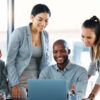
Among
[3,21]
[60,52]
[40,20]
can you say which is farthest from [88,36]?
[3,21]

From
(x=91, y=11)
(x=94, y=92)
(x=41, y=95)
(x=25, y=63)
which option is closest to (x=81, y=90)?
(x=94, y=92)

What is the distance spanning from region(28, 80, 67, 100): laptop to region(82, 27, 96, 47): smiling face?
700mm

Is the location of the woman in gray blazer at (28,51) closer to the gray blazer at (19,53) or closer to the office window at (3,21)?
the gray blazer at (19,53)

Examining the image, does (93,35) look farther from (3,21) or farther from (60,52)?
(3,21)

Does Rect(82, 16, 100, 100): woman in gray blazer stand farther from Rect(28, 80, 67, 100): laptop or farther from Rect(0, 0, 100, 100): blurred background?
Rect(0, 0, 100, 100): blurred background

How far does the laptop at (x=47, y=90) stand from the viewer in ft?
4.93

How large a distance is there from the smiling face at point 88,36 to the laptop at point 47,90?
27.6 inches

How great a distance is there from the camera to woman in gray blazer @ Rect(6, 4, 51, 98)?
2141 millimetres

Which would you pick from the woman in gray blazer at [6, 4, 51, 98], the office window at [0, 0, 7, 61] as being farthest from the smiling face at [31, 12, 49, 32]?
the office window at [0, 0, 7, 61]

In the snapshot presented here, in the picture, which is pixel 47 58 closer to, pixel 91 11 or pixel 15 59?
pixel 15 59

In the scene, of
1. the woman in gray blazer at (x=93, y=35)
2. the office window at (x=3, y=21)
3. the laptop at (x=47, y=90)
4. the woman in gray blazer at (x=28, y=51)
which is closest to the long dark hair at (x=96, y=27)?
the woman in gray blazer at (x=93, y=35)

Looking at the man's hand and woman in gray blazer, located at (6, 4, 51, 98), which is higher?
woman in gray blazer, located at (6, 4, 51, 98)

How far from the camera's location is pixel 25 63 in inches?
86.7

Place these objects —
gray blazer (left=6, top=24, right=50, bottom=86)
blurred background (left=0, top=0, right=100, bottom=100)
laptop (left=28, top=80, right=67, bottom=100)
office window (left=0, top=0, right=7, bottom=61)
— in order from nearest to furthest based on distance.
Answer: laptop (left=28, top=80, right=67, bottom=100), gray blazer (left=6, top=24, right=50, bottom=86), office window (left=0, top=0, right=7, bottom=61), blurred background (left=0, top=0, right=100, bottom=100)
